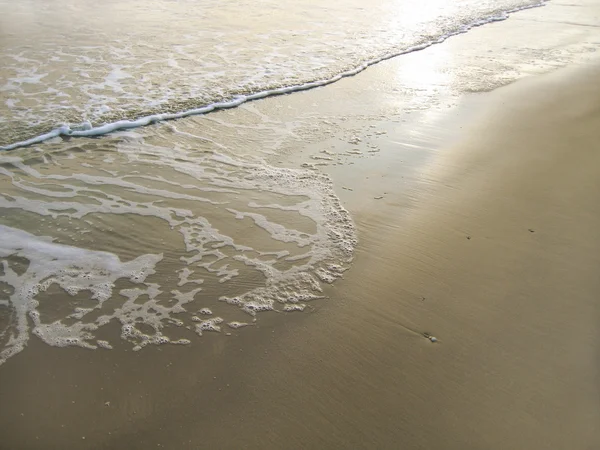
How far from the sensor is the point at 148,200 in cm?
396

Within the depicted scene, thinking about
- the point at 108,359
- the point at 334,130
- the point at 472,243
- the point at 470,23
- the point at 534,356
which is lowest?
the point at 108,359

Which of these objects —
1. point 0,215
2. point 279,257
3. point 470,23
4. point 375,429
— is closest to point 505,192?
point 279,257

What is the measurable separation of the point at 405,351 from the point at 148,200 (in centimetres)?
259

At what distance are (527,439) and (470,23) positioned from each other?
1137 centimetres

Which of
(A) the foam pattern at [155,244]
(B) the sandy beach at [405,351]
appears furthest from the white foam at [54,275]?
(B) the sandy beach at [405,351]

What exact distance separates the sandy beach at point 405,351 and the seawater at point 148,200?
23cm

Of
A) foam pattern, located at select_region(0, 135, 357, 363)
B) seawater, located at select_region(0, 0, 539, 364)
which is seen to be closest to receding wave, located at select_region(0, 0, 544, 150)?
seawater, located at select_region(0, 0, 539, 364)

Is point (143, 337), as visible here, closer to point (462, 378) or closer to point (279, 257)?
point (279, 257)

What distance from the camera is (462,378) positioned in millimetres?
2412

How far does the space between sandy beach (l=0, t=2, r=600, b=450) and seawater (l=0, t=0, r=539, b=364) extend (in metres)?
0.23

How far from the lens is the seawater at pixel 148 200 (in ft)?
9.38

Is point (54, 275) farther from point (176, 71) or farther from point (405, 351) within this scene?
point (176, 71)

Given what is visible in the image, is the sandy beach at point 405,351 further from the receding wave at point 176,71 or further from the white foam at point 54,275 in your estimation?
the receding wave at point 176,71

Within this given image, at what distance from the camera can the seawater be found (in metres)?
2.86
